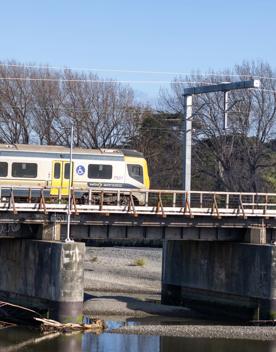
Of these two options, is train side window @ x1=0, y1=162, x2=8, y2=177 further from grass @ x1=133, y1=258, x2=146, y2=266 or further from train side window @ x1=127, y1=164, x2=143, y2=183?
grass @ x1=133, y1=258, x2=146, y2=266

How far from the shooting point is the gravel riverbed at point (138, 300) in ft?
156

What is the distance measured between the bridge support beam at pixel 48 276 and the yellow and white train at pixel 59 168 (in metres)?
9.46

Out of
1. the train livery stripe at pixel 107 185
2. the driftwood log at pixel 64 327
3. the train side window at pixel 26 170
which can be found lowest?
the driftwood log at pixel 64 327

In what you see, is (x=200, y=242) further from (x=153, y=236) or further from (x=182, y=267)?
(x=153, y=236)

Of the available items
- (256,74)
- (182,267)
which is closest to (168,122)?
(256,74)

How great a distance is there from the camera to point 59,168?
61.9 meters

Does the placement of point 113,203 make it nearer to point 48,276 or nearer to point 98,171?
point 98,171

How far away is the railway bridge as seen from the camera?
1897 inches

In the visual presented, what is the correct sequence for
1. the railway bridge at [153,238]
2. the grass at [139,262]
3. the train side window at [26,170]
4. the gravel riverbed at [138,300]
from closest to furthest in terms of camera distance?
the gravel riverbed at [138,300]
the railway bridge at [153,238]
the train side window at [26,170]
the grass at [139,262]

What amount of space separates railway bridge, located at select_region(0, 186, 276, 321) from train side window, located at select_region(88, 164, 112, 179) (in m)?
3.83

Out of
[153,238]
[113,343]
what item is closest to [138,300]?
[153,238]

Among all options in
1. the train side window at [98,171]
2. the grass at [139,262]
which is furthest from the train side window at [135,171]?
the grass at [139,262]

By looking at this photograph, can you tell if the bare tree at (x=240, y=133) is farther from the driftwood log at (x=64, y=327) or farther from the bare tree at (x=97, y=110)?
the driftwood log at (x=64, y=327)

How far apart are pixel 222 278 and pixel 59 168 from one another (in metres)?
13.1
